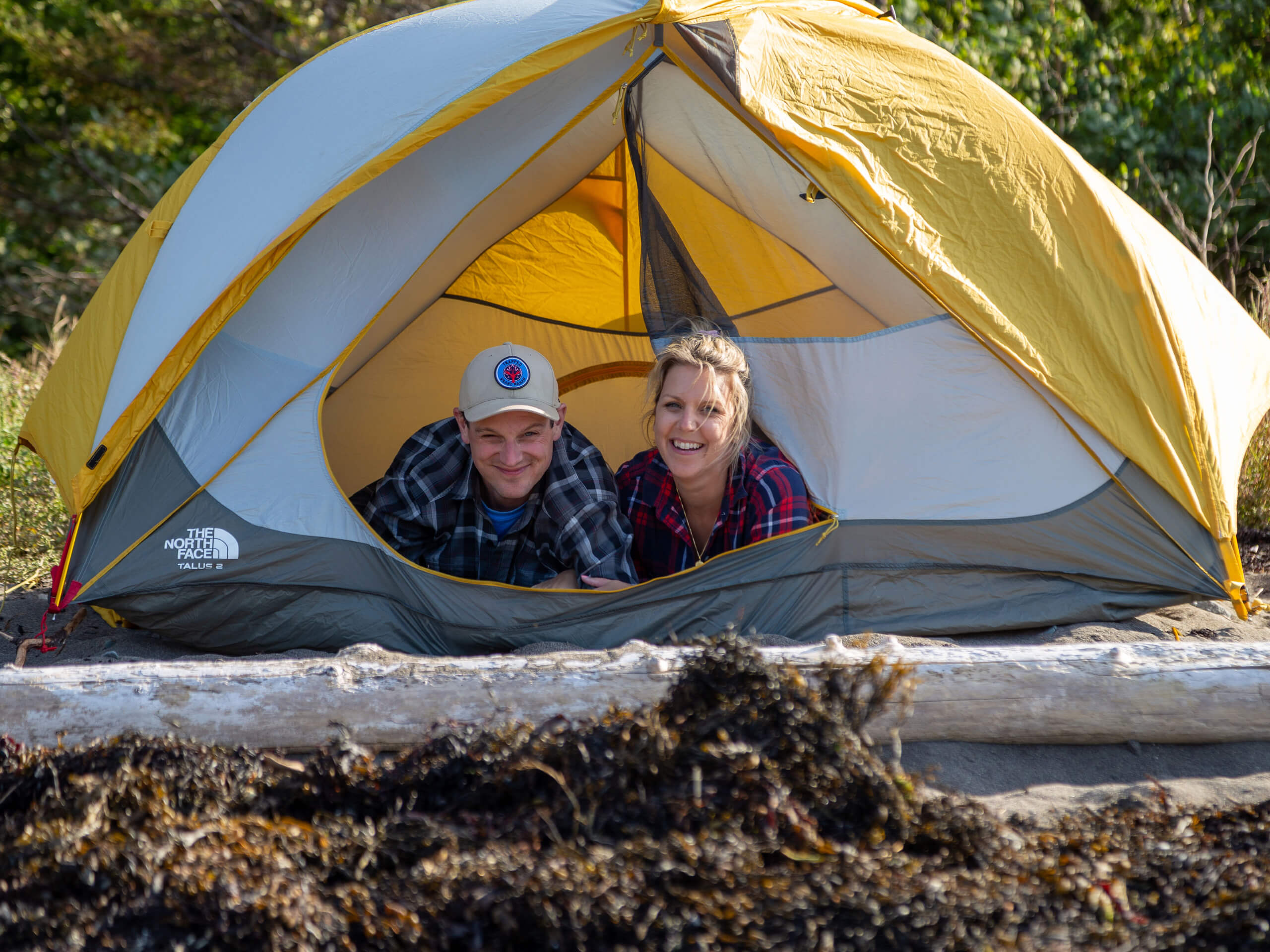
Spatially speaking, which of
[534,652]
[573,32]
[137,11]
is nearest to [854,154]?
[573,32]

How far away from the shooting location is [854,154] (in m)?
2.84

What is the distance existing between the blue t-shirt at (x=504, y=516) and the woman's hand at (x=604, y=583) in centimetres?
32

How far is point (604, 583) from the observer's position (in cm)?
293

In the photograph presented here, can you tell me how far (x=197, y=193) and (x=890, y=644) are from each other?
2340 millimetres

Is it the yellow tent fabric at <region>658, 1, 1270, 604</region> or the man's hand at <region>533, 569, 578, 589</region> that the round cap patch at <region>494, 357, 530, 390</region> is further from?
the yellow tent fabric at <region>658, 1, 1270, 604</region>

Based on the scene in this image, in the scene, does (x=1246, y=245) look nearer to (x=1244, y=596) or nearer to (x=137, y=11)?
(x=1244, y=596)

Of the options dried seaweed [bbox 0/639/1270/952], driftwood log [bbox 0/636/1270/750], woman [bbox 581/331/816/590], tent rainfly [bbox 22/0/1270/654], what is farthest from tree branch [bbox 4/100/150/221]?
dried seaweed [bbox 0/639/1270/952]

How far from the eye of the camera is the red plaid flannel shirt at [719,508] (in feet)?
9.69

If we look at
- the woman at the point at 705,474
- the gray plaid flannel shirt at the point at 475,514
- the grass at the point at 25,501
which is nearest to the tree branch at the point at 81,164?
the grass at the point at 25,501

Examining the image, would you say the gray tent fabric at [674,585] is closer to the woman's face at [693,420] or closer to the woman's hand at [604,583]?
the woman's hand at [604,583]

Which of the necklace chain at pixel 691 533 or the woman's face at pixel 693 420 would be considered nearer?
the woman's face at pixel 693 420

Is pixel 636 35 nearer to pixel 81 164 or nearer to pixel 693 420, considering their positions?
pixel 693 420

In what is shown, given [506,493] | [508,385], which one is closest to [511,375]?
[508,385]

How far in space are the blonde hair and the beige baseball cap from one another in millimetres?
319
